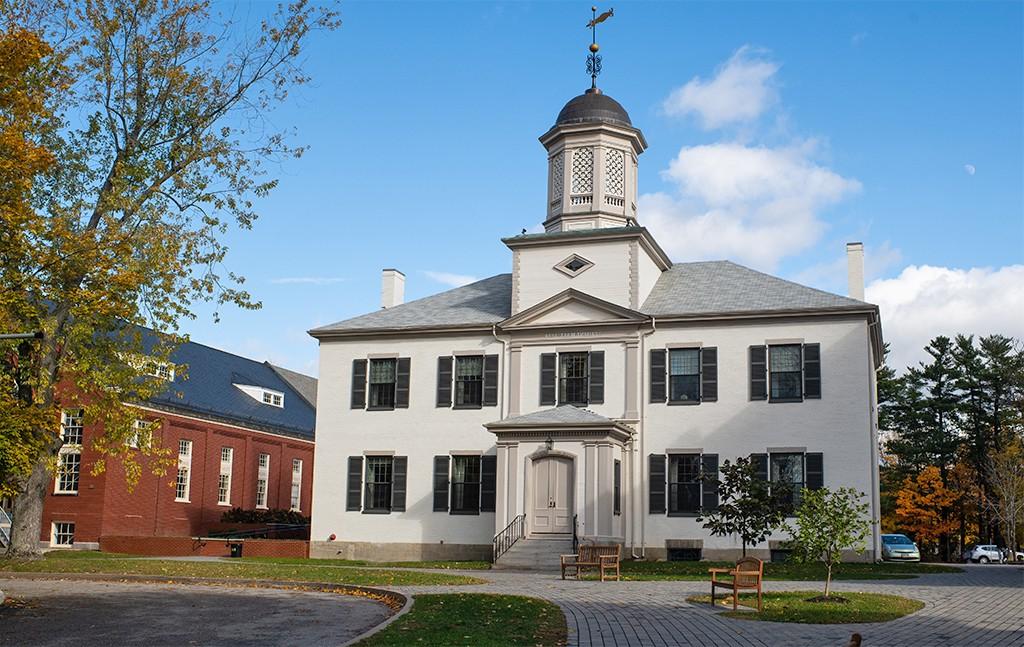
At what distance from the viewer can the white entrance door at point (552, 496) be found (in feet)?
92.2

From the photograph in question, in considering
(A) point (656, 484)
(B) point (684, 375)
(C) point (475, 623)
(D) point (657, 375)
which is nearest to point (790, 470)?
(A) point (656, 484)

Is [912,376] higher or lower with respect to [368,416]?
higher

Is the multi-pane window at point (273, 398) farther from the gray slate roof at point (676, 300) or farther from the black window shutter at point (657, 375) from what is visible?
the black window shutter at point (657, 375)

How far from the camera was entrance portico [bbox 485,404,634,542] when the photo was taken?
27.8 metres

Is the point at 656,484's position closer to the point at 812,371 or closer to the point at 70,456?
the point at 812,371

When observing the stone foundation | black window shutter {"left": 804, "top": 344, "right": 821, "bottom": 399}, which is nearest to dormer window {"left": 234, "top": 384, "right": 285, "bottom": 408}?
the stone foundation

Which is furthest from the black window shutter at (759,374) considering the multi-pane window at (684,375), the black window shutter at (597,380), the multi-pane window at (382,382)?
the multi-pane window at (382,382)

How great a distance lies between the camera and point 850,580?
844 inches

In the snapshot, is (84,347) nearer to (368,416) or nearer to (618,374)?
(368,416)

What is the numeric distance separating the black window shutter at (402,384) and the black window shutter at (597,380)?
6.01 metres

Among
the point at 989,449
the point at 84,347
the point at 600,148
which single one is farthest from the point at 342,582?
the point at 989,449

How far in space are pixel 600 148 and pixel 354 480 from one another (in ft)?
43.1

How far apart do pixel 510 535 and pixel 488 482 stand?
287 centimetres

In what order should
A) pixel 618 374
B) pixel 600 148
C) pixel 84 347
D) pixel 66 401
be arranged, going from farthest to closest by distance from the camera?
pixel 66 401 → pixel 600 148 → pixel 618 374 → pixel 84 347
